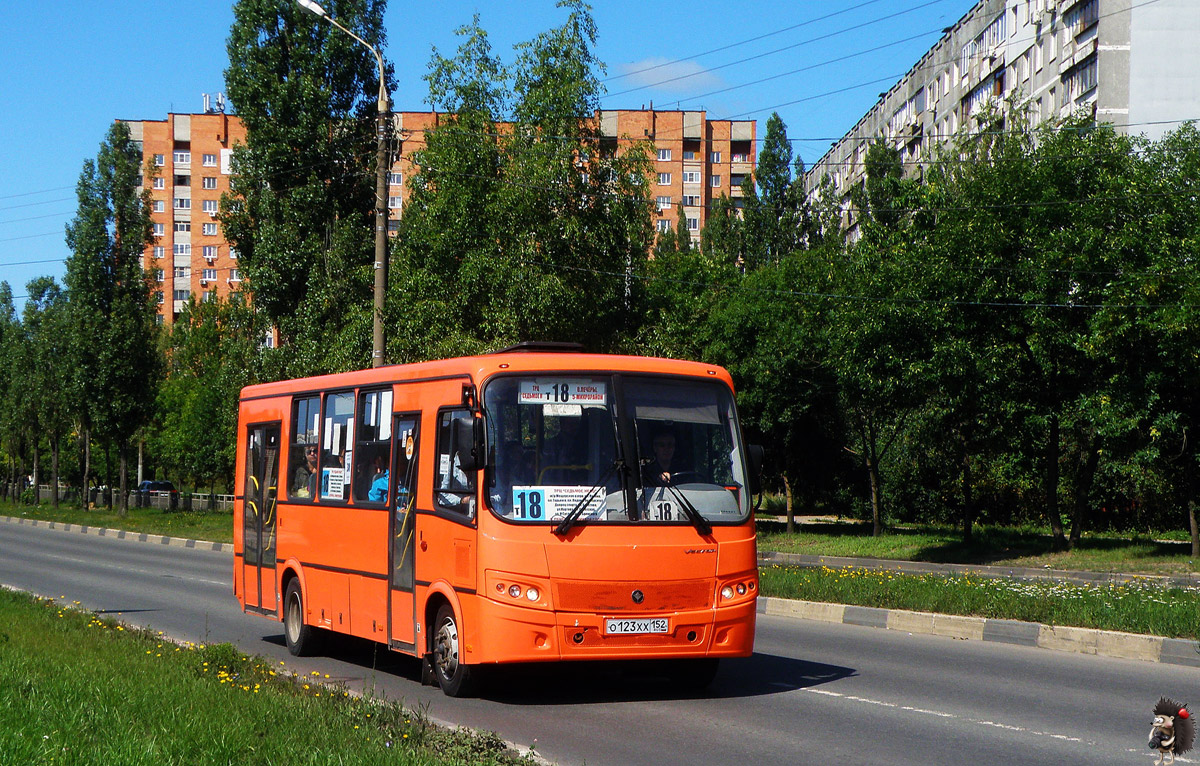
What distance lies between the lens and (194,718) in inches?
290

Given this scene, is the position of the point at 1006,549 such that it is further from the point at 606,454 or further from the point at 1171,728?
the point at 1171,728

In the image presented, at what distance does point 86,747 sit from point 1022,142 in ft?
102

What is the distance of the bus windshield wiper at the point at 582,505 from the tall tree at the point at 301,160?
27760mm

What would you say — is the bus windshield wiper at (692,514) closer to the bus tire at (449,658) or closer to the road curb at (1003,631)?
the bus tire at (449,658)

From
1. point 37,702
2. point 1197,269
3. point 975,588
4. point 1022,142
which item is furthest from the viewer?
point 1022,142

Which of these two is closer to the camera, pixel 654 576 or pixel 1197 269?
pixel 654 576

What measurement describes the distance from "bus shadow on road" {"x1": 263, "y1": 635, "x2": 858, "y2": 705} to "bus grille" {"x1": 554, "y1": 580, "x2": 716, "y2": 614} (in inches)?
34.1

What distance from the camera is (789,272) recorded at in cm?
4300

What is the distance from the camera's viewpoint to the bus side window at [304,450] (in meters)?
13.3

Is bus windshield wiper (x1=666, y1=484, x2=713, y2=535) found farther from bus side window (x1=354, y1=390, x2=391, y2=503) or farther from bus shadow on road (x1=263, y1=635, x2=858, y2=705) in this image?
bus side window (x1=354, y1=390, x2=391, y2=503)

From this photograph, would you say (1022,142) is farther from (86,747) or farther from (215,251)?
(215,251)

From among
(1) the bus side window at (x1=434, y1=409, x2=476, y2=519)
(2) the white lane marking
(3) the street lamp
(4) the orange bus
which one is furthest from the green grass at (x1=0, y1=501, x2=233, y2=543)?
(2) the white lane marking

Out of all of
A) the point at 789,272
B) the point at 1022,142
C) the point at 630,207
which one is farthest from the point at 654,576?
the point at 789,272

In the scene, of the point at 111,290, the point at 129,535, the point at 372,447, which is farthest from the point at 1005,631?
the point at 111,290
